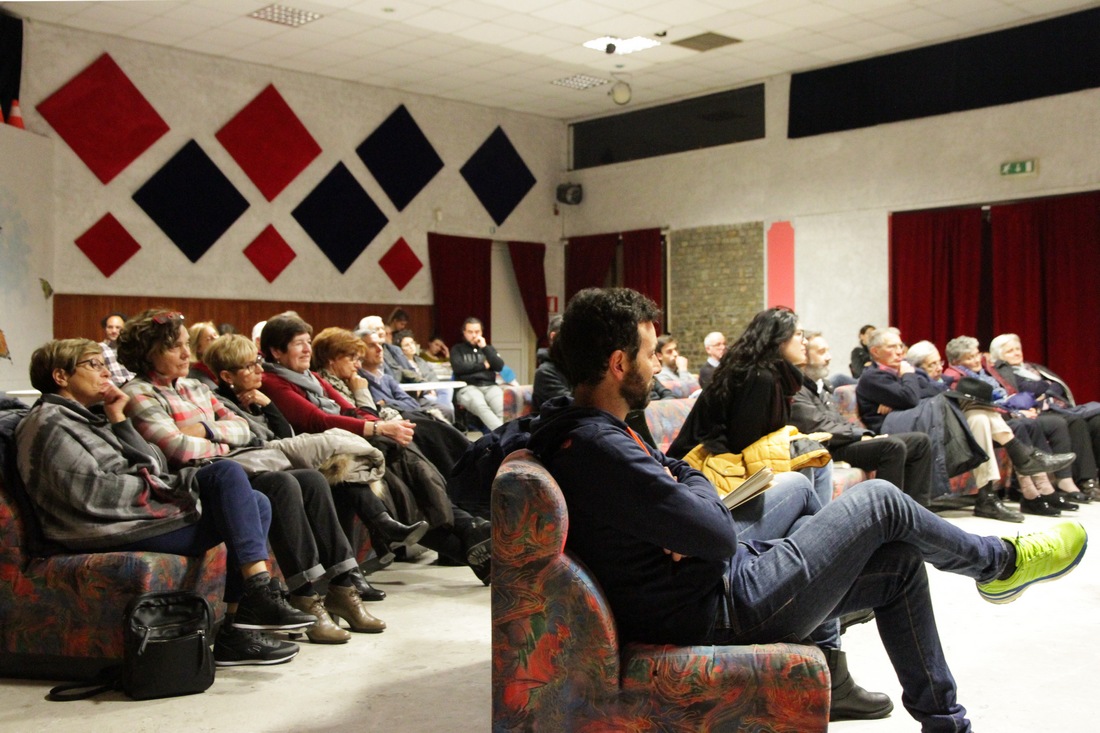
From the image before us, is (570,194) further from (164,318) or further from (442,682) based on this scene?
(442,682)

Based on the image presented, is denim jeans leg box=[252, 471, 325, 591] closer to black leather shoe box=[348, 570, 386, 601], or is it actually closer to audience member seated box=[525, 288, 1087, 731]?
black leather shoe box=[348, 570, 386, 601]

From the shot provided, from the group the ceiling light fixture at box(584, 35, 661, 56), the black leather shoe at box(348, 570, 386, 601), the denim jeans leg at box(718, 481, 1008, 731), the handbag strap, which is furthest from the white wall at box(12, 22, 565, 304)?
the denim jeans leg at box(718, 481, 1008, 731)

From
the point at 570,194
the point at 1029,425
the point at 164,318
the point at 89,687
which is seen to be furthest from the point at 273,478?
the point at 570,194

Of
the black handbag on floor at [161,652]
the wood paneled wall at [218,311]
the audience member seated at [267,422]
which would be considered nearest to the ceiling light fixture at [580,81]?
the wood paneled wall at [218,311]

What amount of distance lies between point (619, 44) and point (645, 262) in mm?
3029

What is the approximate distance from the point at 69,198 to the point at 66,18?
1.47 m

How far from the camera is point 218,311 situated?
9.85 meters

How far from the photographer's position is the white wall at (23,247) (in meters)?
7.98

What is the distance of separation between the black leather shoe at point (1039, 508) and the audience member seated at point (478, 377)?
13.8 feet

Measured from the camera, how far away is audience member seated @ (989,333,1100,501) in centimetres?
676

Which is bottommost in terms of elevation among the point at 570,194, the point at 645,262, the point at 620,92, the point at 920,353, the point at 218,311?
the point at 920,353

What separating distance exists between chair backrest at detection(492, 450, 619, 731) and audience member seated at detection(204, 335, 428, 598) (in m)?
1.95

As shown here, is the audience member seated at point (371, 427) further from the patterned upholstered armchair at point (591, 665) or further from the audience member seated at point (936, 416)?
the audience member seated at point (936, 416)

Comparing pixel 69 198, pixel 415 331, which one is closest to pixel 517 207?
pixel 415 331
